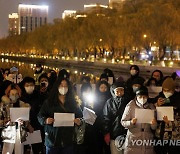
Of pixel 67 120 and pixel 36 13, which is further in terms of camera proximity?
pixel 36 13

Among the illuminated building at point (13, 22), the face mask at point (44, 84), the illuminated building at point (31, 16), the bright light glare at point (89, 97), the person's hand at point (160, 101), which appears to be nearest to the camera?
the person's hand at point (160, 101)

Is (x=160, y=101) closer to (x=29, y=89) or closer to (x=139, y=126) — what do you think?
(x=139, y=126)

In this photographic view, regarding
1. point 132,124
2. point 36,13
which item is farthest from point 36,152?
point 36,13

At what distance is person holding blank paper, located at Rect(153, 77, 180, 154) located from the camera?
4.97 metres

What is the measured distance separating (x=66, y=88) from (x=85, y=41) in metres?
44.5

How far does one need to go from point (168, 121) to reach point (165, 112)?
0.12 m

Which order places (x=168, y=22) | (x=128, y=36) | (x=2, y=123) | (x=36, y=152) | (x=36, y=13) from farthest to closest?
(x=36, y=13) < (x=128, y=36) < (x=168, y=22) < (x=36, y=152) < (x=2, y=123)

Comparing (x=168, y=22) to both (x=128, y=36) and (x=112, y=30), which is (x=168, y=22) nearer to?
(x=128, y=36)

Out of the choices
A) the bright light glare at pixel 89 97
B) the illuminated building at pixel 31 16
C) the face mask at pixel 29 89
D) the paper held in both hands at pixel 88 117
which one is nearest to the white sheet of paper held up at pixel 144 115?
the paper held in both hands at pixel 88 117

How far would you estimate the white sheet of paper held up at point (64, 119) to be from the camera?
494cm

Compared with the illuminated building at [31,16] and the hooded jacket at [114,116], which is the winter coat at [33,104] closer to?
the hooded jacket at [114,116]

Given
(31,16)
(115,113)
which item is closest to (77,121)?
(115,113)

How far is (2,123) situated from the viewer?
537cm

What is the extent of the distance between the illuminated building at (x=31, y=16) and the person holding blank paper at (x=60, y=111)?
16662 centimetres
